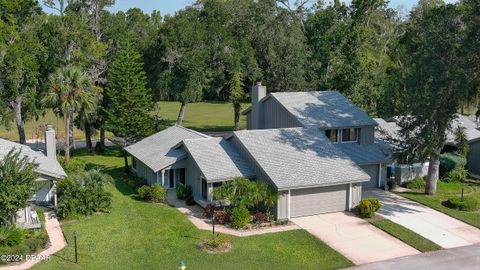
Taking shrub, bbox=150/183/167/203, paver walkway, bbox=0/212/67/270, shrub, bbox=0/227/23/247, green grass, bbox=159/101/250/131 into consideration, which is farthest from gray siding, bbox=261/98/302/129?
green grass, bbox=159/101/250/131

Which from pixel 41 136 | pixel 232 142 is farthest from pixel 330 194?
pixel 41 136

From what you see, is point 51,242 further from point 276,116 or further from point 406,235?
point 276,116

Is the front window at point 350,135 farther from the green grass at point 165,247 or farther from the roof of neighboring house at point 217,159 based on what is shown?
the green grass at point 165,247

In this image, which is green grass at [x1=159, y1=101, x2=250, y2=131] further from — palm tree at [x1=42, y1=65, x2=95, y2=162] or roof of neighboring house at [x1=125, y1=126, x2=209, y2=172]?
palm tree at [x1=42, y1=65, x2=95, y2=162]

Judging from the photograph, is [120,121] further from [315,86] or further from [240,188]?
[315,86]

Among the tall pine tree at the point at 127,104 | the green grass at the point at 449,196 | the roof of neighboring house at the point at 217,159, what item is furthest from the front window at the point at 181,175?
the green grass at the point at 449,196

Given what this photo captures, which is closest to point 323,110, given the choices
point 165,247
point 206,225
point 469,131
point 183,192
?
point 183,192
